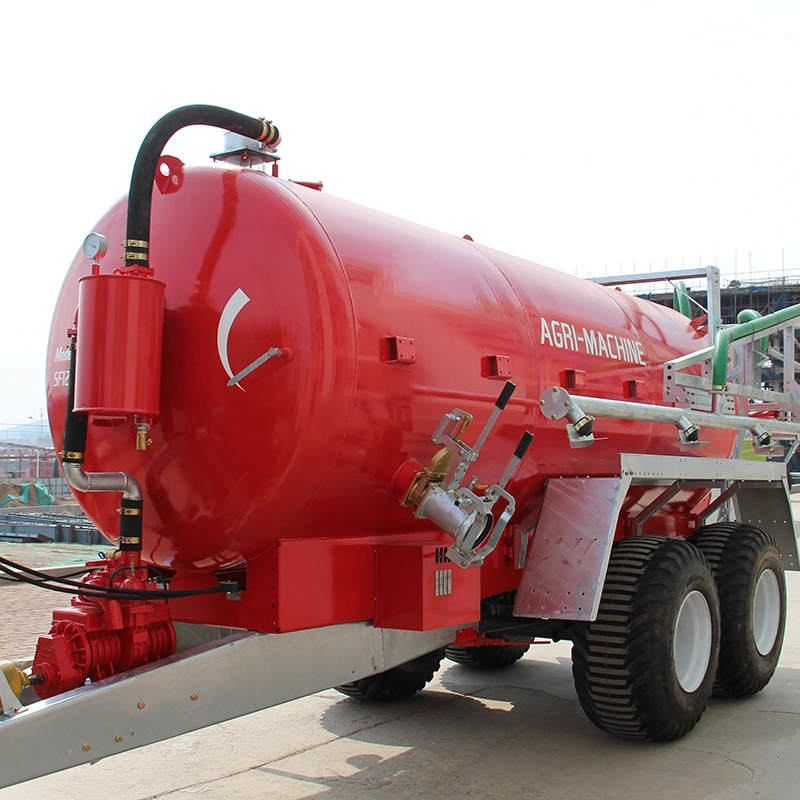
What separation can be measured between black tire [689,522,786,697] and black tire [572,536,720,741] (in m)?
0.85

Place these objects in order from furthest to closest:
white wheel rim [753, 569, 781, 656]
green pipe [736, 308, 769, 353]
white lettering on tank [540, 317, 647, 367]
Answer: green pipe [736, 308, 769, 353] → white wheel rim [753, 569, 781, 656] → white lettering on tank [540, 317, 647, 367]

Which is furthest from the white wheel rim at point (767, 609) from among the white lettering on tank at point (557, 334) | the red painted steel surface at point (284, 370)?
the red painted steel surface at point (284, 370)

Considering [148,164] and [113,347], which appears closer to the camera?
[113,347]

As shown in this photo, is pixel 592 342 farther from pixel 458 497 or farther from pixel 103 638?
pixel 103 638

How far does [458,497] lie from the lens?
13.0 feet

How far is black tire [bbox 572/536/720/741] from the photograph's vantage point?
4.82 m

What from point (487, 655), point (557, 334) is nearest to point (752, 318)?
point (557, 334)

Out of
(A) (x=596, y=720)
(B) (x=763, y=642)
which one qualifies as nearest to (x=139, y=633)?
(A) (x=596, y=720)

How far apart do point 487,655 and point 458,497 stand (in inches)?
129

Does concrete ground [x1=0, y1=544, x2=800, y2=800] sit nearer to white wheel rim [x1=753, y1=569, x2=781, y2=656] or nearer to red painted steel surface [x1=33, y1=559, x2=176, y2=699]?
white wheel rim [x1=753, y1=569, x2=781, y2=656]

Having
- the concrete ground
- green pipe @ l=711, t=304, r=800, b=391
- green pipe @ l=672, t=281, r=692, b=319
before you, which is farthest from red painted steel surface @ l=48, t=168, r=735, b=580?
green pipe @ l=672, t=281, r=692, b=319

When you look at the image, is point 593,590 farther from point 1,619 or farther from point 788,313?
point 1,619

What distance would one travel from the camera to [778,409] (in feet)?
25.0

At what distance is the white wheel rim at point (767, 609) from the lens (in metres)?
6.42
